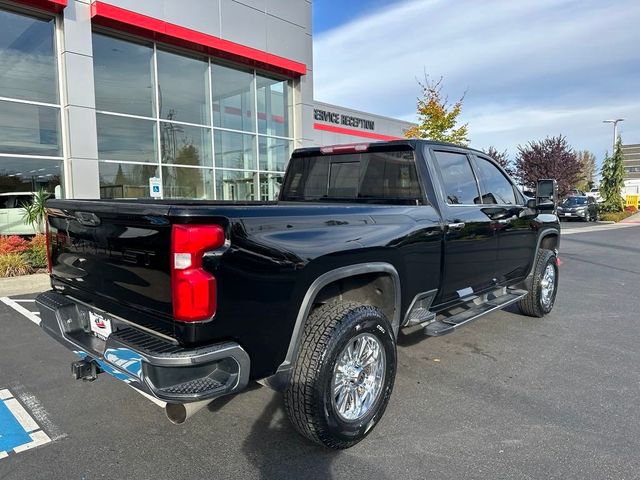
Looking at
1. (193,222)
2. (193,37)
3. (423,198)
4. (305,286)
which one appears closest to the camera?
(193,222)

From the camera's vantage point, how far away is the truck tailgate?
232 cm

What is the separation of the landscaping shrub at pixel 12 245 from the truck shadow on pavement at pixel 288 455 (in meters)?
8.13

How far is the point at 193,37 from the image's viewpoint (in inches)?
503

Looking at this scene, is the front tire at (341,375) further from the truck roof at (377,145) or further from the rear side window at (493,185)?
the rear side window at (493,185)

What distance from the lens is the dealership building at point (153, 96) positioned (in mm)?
10938


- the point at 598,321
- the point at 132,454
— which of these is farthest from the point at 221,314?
the point at 598,321

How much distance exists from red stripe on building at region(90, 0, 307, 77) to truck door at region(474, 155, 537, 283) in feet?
33.7

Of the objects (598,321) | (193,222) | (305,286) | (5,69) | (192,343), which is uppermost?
(5,69)

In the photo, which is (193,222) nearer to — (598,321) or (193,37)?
(598,321)

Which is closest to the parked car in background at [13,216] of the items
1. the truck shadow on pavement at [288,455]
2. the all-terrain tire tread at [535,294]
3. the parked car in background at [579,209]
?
the truck shadow on pavement at [288,455]

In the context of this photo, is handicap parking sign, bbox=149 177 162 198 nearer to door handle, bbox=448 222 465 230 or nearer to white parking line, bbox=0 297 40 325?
white parking line, bbox=0 297 40 325

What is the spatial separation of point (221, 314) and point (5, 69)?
11975 millimetres

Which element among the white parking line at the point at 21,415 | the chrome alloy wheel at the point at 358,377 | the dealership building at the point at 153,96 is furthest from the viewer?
the dealership building at the point at 153,96

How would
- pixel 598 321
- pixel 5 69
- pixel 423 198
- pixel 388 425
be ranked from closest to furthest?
pixel 388 425, pixel 423 198, pixel 598 321, pixel 5 69
